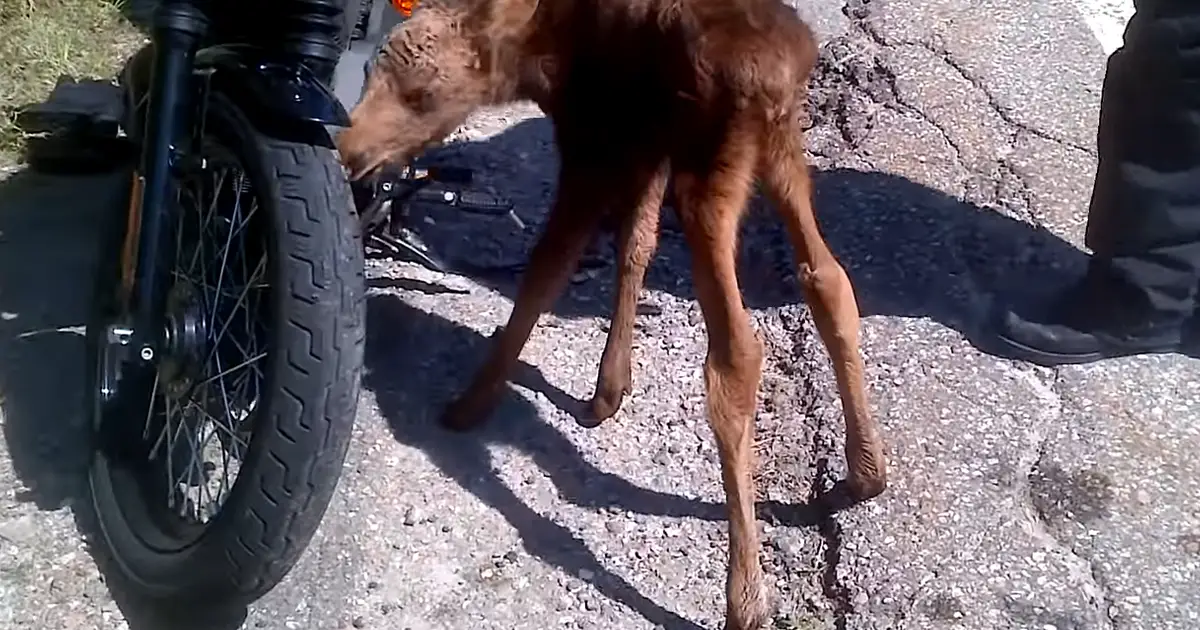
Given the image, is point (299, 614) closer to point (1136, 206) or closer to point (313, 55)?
point (313, 55)

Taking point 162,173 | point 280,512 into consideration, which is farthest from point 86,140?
point 280,512

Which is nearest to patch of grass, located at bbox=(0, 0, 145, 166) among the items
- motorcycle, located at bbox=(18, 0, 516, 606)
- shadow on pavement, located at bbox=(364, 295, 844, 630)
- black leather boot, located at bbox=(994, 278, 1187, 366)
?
shadow on pavement, located at bbox=(364, 295, 844, 630)

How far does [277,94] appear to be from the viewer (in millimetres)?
2697

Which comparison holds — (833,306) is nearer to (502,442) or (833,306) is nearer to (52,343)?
(502,442)

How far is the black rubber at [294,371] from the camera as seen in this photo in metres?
2.60

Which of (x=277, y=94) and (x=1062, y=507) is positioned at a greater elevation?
(x=277, y=94)

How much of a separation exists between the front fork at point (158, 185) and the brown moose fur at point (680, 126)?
54 centimetres

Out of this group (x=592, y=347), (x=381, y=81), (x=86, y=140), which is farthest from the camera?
(x=86, y=140)

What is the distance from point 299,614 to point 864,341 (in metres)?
1.93

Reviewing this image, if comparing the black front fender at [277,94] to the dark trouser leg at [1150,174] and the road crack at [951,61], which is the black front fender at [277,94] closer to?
the dark trouser leg at [1150,174]

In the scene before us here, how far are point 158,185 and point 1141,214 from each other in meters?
2.75

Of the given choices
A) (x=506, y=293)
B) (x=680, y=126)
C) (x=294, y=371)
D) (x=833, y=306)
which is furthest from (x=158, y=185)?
(x=506, y=293)

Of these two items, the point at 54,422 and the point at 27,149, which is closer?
the point at 54,422

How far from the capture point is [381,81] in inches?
128
